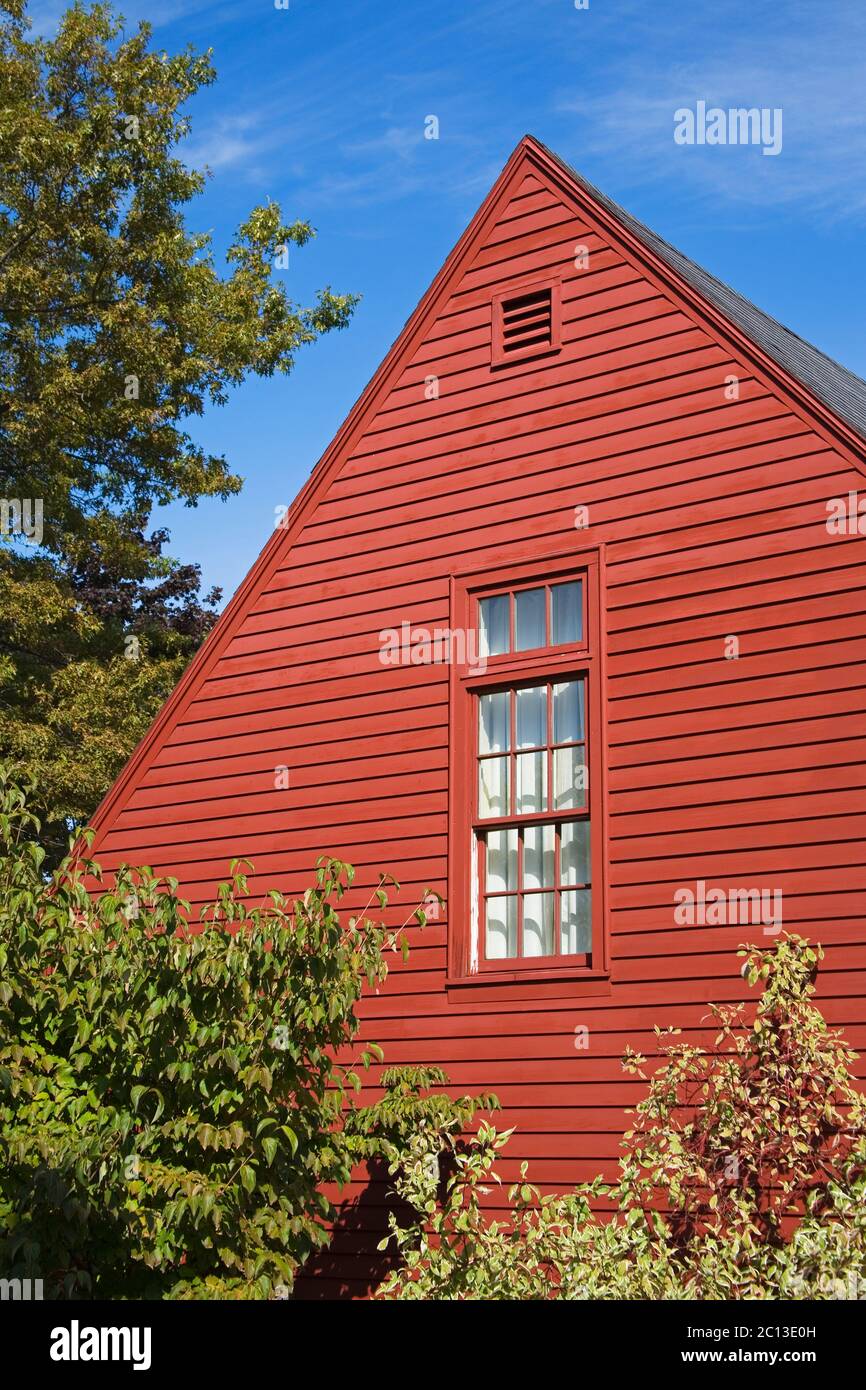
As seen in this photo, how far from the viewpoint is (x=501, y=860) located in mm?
9328

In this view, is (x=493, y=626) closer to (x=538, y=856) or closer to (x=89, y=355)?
(x=538, y=856)

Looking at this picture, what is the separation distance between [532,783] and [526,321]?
348 cm

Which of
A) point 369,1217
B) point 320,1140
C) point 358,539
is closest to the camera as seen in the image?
point 320,1140

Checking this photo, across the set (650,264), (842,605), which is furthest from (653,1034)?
(650,264)

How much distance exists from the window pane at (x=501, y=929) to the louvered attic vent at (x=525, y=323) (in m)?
3.96

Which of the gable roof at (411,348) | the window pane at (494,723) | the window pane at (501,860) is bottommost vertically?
the window pane at (501,860)

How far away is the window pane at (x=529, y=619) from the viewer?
9586mm

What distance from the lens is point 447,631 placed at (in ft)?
32.7

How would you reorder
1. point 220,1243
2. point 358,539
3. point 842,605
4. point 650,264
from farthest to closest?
point 358,539
point 650,264
point 842,605
point 220,1243

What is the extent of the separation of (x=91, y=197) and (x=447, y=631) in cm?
1224

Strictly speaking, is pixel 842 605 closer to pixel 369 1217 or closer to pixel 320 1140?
pixel 320 1140

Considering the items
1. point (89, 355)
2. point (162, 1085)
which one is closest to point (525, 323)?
point (162, 1085)

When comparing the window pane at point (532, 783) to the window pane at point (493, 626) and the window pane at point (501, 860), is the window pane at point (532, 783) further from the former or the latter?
the window pane at point (493, 626)

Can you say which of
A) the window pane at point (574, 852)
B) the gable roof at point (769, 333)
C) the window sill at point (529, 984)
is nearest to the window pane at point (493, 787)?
the window pane at point (574, 852)
